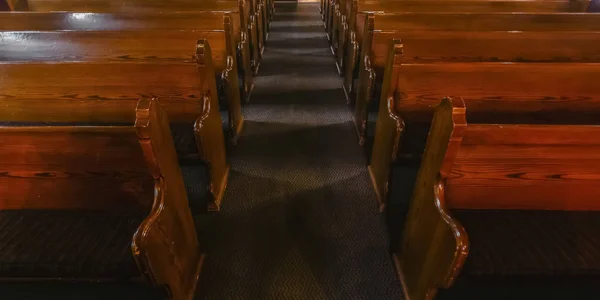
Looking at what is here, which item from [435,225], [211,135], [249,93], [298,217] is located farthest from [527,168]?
[249,93]

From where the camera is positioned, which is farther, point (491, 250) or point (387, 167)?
point (387, 167)

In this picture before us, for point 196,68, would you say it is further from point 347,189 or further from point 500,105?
point 500,105

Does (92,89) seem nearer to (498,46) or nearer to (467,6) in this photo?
(498,46)

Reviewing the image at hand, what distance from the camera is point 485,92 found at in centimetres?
172

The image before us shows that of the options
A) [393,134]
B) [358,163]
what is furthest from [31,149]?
[358,163]

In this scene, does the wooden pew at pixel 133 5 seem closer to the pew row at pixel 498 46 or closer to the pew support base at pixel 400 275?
the pew row at pixel 498 46

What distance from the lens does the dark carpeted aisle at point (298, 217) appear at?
1.60 meters

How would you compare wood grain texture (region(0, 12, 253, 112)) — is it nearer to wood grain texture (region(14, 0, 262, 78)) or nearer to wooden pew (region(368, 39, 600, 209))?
wood grain texture (region(14, 0, 262, 78))

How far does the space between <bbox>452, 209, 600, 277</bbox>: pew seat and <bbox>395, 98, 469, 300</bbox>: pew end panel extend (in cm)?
10

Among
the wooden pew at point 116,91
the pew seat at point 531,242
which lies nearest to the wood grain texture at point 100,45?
the wooden pew at point 116,91

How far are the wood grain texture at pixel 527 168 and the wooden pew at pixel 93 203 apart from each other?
962mm

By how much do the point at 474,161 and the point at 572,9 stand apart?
2.64 metres

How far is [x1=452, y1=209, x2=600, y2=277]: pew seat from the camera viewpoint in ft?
3.72

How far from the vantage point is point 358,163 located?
7.75ft
